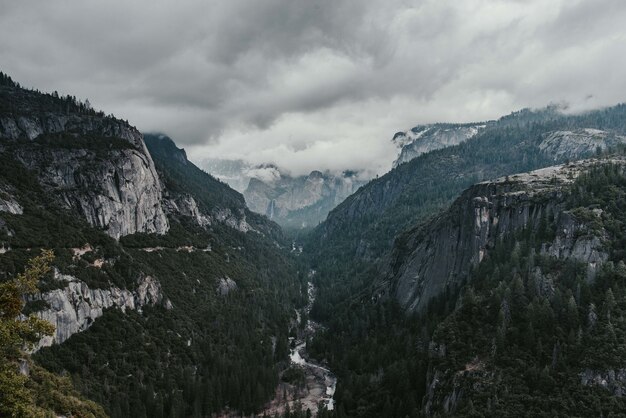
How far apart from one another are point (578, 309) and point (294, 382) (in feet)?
336

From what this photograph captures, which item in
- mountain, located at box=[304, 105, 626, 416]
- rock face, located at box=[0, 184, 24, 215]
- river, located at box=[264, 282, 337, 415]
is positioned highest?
rock face, located at box=[0, 184, 24, 215]

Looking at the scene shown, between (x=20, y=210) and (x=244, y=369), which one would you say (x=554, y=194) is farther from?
(x=20, y=210)

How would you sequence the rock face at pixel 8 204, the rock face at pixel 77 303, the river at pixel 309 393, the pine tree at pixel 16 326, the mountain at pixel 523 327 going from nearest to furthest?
the pine tree at pixel 16 326, the mountain at pixel 523 327, the rock face at pixel 77 303, the river at pixel 309 393, the rock face at pixel 8 204

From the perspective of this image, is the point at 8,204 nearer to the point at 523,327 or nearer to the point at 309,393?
the point at 309,393

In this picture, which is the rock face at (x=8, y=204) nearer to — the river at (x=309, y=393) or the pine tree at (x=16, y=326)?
the river at (x=309, y=393)

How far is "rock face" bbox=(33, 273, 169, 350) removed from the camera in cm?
13760

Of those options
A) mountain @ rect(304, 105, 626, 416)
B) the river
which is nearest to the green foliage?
mountain @ rect(304, 105, 626, 416)

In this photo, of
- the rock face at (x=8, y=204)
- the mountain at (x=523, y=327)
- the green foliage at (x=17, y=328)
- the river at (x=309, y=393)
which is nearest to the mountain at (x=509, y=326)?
the mountain at (x=523, y=327)

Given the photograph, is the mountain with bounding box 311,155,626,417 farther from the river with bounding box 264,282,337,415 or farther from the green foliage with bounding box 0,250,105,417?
the green foliage with bounding box 0,250,105,417

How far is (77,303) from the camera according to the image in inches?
5940

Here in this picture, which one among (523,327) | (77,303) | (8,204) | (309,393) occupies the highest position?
(8,204)

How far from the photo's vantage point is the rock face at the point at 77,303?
137600 mm

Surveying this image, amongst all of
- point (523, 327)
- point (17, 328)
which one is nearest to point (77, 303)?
point (17, 328)

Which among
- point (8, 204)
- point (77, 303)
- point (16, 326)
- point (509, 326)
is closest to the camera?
point (16, 326)
